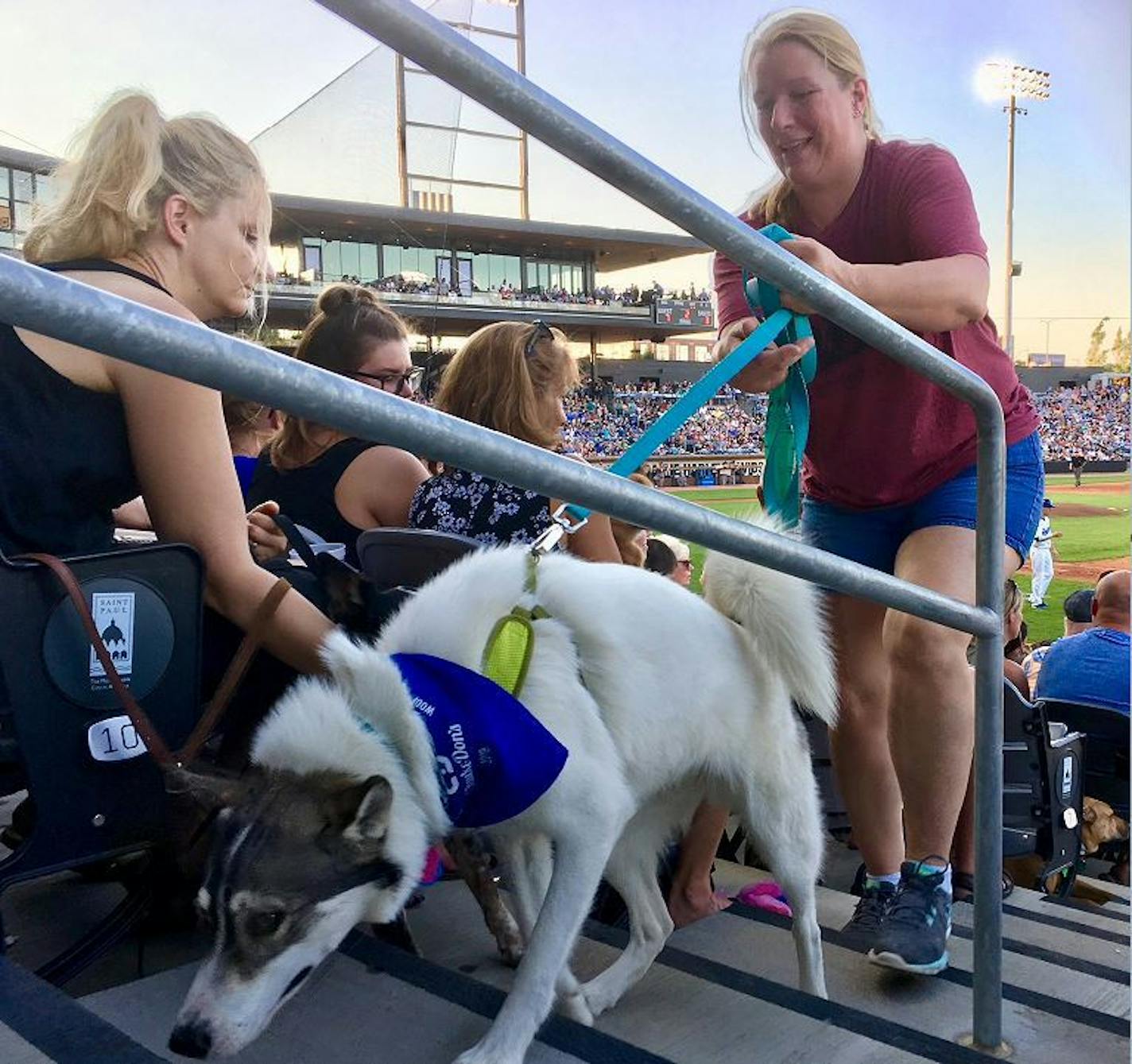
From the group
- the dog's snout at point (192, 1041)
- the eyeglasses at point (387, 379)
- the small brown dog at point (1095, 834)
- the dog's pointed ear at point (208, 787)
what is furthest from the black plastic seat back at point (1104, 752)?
the dog's snout at point (192, 1041)

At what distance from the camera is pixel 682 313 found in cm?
5316

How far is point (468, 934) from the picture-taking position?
2391mm

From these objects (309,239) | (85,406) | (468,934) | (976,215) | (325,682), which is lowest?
(468,934)

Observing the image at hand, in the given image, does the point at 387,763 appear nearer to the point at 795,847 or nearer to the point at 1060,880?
the point at 795,847

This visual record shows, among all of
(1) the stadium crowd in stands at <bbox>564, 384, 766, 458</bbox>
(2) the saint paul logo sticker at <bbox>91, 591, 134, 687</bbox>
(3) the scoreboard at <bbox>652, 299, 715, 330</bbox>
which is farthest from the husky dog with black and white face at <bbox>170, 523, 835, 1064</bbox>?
(3) the scoreboard at <bbox>652, 299, 715, 330</bbox>

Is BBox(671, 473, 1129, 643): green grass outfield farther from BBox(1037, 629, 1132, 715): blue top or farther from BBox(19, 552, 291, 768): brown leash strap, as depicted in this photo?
BBox(1037, 629, 1132, 715): blue top

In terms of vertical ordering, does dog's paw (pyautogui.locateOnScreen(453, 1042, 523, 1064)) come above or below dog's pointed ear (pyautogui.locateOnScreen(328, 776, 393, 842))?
below

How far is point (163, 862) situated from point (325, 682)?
61cm

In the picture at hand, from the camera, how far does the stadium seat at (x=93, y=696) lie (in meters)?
1.64

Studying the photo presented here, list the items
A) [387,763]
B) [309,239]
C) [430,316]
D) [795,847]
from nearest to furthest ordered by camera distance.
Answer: [387,763] → [795,847] → [430,316] → [309,239]

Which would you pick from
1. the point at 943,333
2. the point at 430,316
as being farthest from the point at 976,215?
the point at 430,316

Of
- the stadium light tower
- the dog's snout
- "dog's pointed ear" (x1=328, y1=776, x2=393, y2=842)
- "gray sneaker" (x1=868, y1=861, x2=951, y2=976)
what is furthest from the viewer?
the stadium light tower

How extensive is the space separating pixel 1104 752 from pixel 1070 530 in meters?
23.8

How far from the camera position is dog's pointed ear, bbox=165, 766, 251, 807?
5.40 feet
